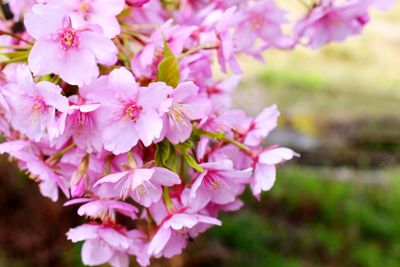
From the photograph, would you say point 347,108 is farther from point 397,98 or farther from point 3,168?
point 3,168

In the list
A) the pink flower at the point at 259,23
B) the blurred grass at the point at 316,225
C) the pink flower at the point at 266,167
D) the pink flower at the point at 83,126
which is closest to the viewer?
the pink flower at the point at 83,126

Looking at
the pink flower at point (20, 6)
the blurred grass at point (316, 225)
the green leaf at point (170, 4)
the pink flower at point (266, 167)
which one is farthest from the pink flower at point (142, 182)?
the blurred grass at point (316, 225)

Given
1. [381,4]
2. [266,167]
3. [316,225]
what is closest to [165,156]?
[266,167]

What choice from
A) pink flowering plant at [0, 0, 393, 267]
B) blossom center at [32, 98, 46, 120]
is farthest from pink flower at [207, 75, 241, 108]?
blossom center at [32, 98, 46, 120]

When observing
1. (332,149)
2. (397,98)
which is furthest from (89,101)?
(397,98)

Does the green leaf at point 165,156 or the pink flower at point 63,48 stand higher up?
the pink flower at point 63,48

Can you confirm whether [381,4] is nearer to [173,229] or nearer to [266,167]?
[266,167]

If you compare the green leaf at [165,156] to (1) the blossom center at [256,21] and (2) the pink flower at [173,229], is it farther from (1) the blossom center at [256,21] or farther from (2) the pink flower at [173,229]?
(1) the blossom center at [256,21]
